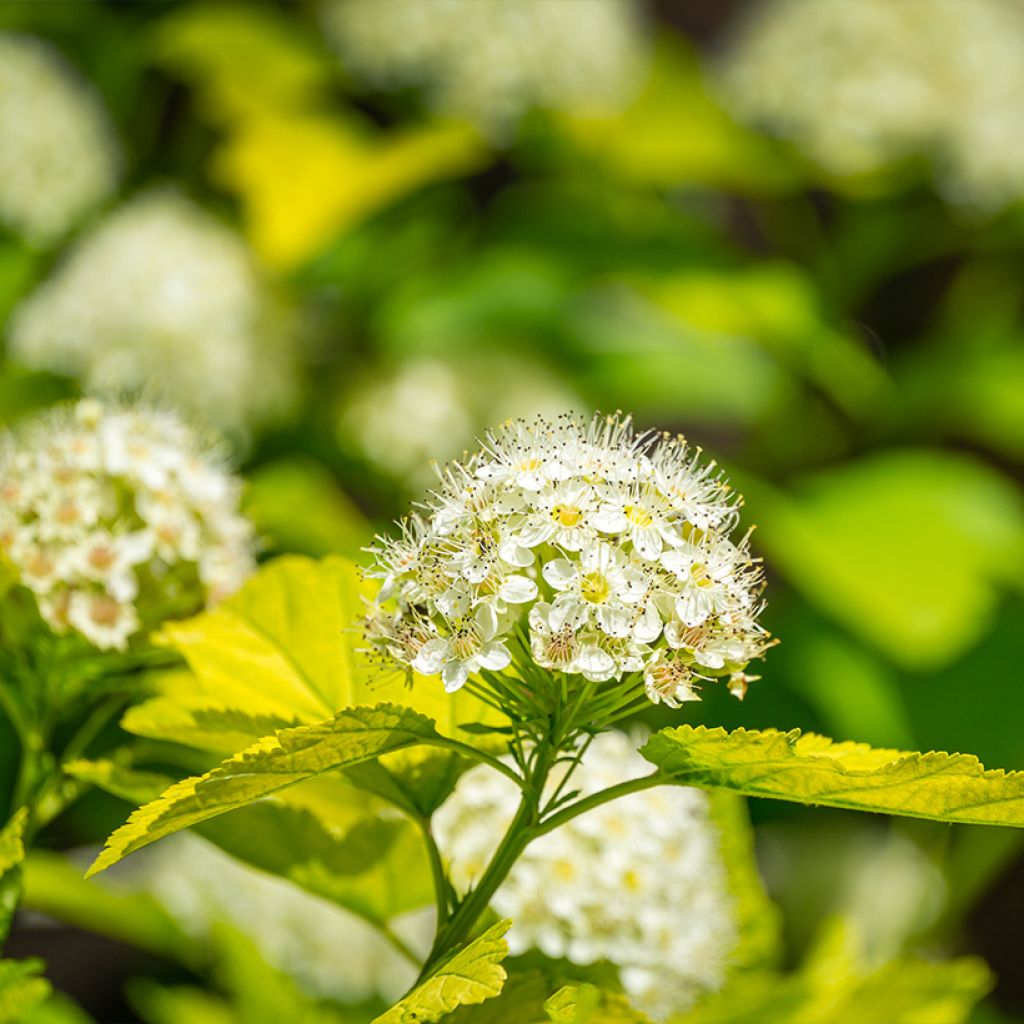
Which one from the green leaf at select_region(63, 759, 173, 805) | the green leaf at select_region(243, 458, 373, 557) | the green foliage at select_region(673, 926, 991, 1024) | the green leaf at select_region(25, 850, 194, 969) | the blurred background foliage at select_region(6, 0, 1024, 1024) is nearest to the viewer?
the green leaf at select_region(63, 759, 173, 805)

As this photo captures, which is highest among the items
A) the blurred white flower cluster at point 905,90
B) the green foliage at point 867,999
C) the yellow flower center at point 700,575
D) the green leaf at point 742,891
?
the blurred white flower cluster at point 905,90

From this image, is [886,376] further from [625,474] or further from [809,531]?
[625,474]

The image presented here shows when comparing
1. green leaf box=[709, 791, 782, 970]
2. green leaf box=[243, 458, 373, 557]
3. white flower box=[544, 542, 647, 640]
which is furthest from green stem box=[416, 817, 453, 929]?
green leaf box=[243, 458, 373, 557]

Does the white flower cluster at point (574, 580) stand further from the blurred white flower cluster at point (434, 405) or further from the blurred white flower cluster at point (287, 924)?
the blurred white flower cluster at point (434, 405)

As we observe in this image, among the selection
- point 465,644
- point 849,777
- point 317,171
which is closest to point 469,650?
point 465,644

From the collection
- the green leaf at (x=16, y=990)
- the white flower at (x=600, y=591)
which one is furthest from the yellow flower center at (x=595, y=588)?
the green leaf at (x=16, y=990)

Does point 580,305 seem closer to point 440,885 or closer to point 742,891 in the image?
point 742,891

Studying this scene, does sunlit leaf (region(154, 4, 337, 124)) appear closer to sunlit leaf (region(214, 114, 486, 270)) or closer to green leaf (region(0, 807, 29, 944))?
sunlit leaf (region(214, 114, 486, 270))
